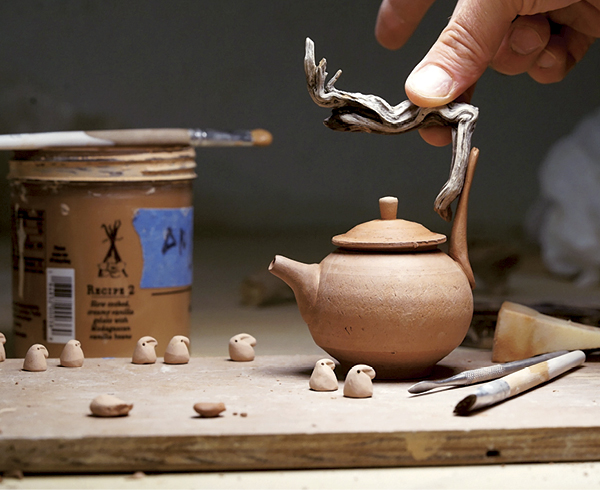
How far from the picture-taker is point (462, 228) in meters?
1.80

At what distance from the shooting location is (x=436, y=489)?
129 cm

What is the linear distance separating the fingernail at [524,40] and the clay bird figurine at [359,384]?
1.13 meters

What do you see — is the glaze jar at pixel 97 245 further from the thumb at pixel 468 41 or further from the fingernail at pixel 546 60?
the fingernail at pixel 546 60

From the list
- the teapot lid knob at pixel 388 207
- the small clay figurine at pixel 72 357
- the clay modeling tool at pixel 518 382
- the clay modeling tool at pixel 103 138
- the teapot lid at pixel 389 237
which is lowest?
the small clay figurine at pixel 72 357

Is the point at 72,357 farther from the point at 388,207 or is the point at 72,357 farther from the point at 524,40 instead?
the point at 524,40

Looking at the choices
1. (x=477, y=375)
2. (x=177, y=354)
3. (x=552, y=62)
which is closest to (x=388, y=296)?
(x=477, y=375)

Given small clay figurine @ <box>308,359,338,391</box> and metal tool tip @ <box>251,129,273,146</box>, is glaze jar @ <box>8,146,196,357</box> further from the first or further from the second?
small clay figurine @ <box>308,359,338,391</box>

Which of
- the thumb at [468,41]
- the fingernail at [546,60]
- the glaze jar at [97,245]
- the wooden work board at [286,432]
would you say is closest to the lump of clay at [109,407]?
the wooden work board at [286,432]

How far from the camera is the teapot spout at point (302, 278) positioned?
5.74 ft

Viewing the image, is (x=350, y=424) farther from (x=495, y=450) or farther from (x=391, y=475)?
(x=495, y=450)

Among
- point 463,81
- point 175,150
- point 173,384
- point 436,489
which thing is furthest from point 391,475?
point 175,150

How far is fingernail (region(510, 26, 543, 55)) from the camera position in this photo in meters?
2.27

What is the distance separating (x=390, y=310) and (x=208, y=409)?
43 centimetres

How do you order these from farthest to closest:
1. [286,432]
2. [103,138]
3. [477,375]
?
[103,138] → [477,375] → [286,432]
